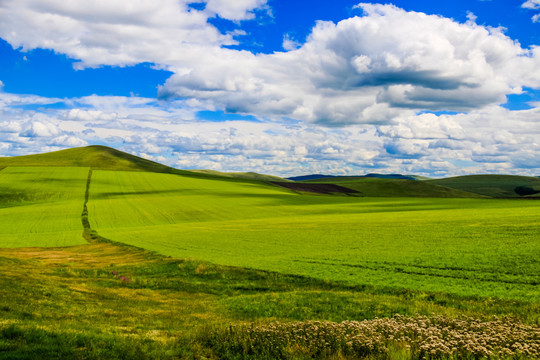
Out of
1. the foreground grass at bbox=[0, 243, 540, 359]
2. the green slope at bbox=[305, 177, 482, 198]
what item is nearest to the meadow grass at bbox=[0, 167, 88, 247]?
the foreground grass at bbox=[0, 243, 540, 359]

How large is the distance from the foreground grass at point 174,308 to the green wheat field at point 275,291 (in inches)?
2.8

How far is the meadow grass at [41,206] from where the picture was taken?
5428 centimetres

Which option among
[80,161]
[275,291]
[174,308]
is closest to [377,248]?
[275,291]

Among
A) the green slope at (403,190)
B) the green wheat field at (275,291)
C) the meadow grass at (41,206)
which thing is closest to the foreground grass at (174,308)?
the green wheat field at (275,291)

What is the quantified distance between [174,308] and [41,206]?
8328 cm

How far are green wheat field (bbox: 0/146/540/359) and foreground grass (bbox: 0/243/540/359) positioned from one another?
0.23 feet

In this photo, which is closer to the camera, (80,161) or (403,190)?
(403,190)

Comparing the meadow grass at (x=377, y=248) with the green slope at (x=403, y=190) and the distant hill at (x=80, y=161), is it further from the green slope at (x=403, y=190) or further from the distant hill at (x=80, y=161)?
the distant hill at (x=80, y=161)

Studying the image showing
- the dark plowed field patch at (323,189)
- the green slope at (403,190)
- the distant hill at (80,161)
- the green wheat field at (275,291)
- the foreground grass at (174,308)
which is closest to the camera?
the green wheat field at (275,291)

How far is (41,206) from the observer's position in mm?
86438

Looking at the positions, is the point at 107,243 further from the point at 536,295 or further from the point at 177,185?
the point at 177,185

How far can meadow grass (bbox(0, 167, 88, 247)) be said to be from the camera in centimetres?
5428

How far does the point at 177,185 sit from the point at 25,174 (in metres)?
53.5

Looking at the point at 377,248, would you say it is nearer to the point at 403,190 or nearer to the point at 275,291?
the point at 275,291
